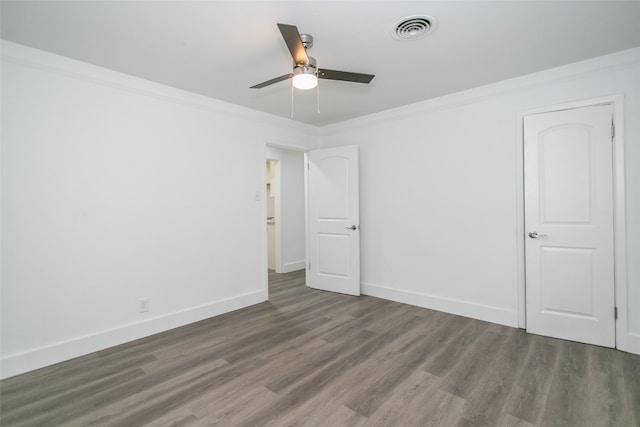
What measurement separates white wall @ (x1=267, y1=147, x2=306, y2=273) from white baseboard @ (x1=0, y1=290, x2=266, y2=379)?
6.84 feet

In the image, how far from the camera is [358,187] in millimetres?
4289

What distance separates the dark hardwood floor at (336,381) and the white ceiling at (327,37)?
2.58 m

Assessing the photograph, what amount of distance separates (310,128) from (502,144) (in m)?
2.69

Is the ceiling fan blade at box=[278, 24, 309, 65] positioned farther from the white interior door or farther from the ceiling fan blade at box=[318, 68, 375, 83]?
the white interior door

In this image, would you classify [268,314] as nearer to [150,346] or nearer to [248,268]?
[248,268]

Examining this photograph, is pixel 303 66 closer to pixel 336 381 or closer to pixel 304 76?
pixel 304 76

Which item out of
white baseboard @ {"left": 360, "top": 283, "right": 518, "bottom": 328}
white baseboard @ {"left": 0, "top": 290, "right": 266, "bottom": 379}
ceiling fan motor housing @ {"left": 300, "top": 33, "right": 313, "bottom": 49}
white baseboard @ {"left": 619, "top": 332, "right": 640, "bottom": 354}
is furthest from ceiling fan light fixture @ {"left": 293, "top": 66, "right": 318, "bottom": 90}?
white baseboard @ {"left": 619, "top": 332, "right": 640, "bottom": 354}

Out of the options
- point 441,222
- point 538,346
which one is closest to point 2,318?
point 441,222

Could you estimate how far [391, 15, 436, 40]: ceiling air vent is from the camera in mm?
2066

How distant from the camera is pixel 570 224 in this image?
2801 millimetres

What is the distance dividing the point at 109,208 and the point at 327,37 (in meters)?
2.46

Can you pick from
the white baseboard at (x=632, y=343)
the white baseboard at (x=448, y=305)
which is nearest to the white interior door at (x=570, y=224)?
the white baseboard at (x=632, y=343)

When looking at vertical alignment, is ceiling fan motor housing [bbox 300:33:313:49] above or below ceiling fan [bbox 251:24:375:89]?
above

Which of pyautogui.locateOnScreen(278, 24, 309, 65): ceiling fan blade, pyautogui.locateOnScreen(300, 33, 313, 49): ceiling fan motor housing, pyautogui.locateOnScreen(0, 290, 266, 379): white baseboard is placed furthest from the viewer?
pyautogui.locateOnScreen(0, 290, 266, 379): white baseboard
